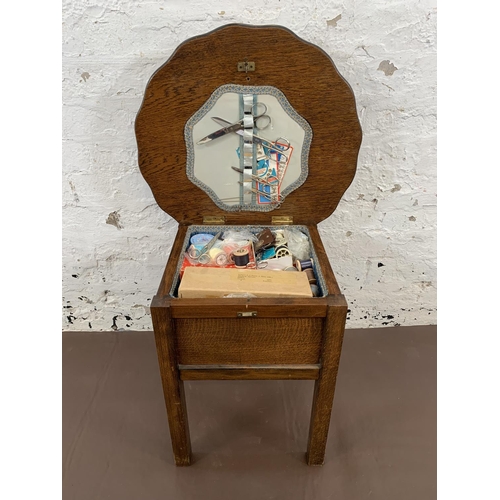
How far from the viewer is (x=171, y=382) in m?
1.36

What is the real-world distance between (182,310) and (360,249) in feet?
3.30

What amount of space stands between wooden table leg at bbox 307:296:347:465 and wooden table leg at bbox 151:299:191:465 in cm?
40

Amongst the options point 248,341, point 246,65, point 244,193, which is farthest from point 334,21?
point 248,341

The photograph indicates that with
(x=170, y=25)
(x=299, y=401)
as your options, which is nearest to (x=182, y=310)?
(x=299, y=401)

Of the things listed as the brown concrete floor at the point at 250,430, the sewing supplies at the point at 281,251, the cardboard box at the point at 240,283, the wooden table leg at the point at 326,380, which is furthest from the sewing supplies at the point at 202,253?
the brown concrete floor at the point at 250,430

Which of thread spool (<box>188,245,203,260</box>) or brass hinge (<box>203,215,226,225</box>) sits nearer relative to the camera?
thread spool (<box>188,245,203,260</box>)

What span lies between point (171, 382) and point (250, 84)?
907mm

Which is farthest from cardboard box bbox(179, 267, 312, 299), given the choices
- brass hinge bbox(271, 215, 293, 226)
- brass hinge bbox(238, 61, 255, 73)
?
brass hinge bbox(238, 61, 255, 73)

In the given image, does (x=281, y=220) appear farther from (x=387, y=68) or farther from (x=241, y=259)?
(x=387, y=68)

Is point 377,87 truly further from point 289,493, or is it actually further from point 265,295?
point 289,493

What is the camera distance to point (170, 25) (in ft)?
5.14

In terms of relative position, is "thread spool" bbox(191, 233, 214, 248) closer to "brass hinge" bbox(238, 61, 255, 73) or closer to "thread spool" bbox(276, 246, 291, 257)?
"thread spool" bbox(276, 246, 291, 257)

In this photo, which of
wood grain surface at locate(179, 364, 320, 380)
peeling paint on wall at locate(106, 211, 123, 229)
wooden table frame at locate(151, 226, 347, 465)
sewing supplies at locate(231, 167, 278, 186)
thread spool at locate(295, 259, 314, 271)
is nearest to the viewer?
wooden table frame at locate(151, 226, 347, 465)

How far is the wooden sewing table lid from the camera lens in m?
1.39
